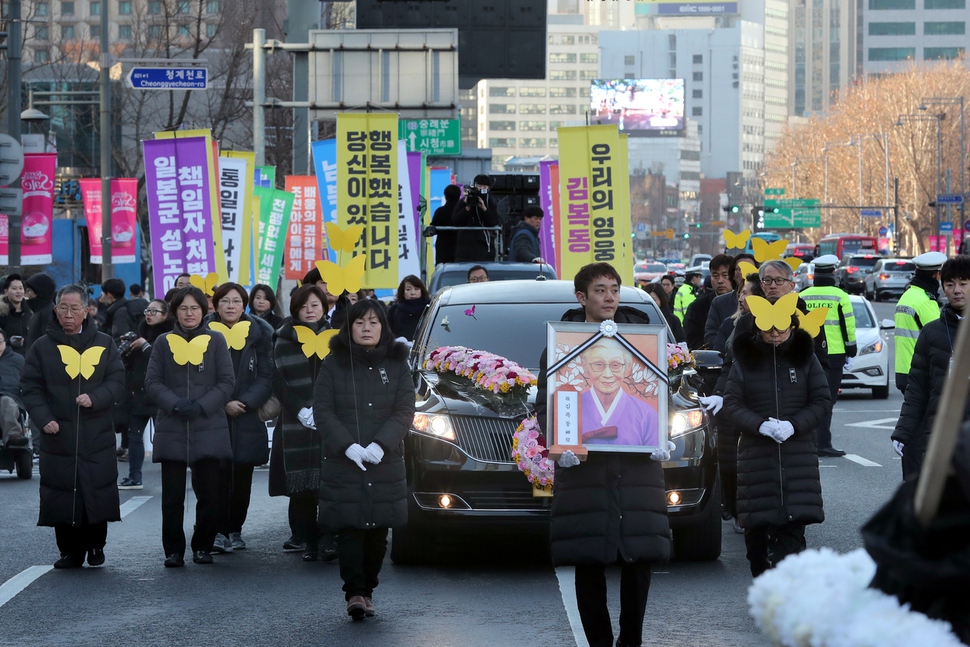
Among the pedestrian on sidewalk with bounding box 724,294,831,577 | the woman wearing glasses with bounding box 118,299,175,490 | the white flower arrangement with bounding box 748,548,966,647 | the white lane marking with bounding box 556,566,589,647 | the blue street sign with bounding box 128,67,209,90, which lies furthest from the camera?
the blue street sign with bounding box 128,67,209,90

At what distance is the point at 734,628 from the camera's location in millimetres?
7262

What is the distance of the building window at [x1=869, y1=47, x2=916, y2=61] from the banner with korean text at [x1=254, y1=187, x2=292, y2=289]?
440 ft

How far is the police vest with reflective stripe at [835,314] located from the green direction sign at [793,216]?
84868 mm

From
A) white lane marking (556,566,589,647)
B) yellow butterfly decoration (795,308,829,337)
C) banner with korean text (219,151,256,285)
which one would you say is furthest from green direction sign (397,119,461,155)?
yellow butterfly decoration (795,308,829,337)

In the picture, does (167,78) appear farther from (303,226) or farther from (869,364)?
(869,364)

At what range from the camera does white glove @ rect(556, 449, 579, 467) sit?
591 cm

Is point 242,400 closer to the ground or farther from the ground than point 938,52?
closer to the ground

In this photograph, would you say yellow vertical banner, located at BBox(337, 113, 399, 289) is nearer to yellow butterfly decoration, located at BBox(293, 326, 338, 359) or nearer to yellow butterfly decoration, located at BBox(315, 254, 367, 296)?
yellow butterfly decoration, located at BBox(293, 326, 338, 359)

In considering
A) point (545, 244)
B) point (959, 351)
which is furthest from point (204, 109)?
point (959, 351)

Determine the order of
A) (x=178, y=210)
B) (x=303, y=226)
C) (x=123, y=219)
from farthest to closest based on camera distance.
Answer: (x=123, y=219)
(x=303, y=226)
(x=178, y=210)

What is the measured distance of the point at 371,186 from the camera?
17703 millimetres

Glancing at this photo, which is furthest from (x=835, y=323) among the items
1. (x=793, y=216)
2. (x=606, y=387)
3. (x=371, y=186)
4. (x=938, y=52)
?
(x=938, y=52)

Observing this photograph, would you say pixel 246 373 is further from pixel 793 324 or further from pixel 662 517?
pixel 662 517

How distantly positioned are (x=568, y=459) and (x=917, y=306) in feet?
19.3
